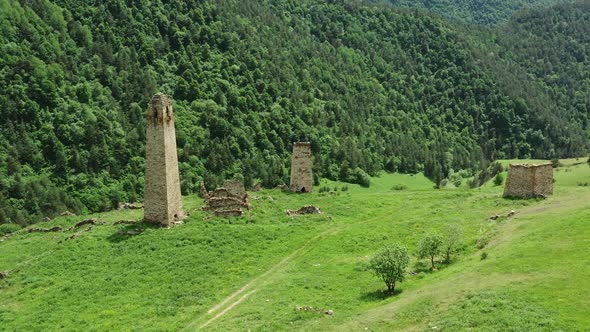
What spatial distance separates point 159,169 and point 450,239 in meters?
25.6

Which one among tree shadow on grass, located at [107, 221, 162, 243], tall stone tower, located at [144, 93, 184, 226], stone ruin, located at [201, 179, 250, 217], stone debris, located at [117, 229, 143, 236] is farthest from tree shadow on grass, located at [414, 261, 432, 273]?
stone debris, located at [117, 229, 143, 236]

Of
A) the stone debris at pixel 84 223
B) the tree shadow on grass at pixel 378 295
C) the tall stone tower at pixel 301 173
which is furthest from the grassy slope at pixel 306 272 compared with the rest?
the tall stone tower at pixel 301 173

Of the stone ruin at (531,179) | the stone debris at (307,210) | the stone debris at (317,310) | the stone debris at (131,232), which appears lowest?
the stone debris at (317,310)

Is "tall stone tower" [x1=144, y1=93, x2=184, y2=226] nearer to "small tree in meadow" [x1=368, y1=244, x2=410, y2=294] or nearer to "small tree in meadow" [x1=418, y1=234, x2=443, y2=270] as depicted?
"small tree in meadow" [x1=368, y1=244, x2=410, y2=294]

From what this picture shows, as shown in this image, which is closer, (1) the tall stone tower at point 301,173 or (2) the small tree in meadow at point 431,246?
(2) the small tree in meadow at point 431,246

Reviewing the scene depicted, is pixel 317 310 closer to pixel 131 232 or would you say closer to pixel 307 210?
pixel 131 232

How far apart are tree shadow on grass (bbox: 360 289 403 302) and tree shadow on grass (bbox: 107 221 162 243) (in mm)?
23025

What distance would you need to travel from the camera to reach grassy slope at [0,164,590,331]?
35.7m

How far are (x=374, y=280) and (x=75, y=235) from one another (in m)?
27.1

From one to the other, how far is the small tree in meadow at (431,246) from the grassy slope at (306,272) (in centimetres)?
110

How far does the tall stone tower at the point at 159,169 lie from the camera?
58.2m

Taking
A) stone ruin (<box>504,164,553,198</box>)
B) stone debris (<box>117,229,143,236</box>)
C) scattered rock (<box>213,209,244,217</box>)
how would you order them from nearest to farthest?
stone debris (<box>117,229,143,236</box>) → scattered rock (<box>213,209,244,217</box>) → stone ruin (<box>504,164,553,198</box>)

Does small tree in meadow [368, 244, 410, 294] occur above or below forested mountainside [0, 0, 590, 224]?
below

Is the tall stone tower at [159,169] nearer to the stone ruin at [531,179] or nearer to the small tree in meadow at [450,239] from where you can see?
the small tree in meadow at [450,239]
